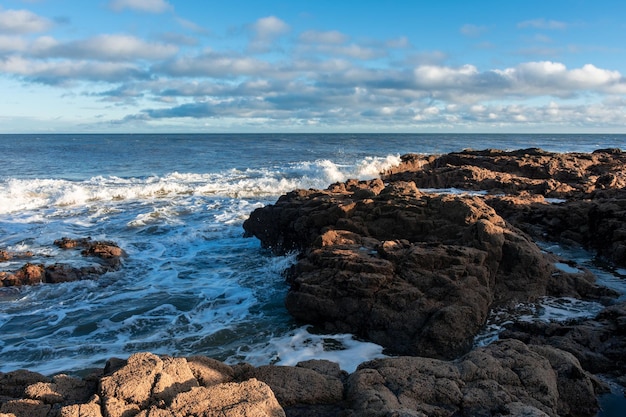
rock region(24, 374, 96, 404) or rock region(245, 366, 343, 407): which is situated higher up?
rock region(24, 374, 96, 404)

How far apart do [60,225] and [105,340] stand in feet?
39.1

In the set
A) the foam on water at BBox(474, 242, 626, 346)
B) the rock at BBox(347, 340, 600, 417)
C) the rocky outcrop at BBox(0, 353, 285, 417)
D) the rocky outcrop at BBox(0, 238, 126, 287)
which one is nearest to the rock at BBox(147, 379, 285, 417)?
the rocky outcrop at BBox(0, 353, 285, 417)

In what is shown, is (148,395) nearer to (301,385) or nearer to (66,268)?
(301,385)

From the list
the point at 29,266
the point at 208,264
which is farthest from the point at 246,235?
the point at 29,266

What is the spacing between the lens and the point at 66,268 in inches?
483

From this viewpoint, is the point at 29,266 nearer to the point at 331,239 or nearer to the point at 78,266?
the point at 78,266

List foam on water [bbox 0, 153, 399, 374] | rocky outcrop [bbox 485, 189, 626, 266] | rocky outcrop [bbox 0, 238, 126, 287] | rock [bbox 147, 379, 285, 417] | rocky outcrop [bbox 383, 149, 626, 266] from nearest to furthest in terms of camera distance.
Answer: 1. rock [bbox 147, 379, 285, 417]
2. foam on water [bbox 0, 153, 399, 374]
3. rocky outcrop [bbox 0, 238, 126, 287]
4. rocky outcrop [bbox 485, 189, 626, 266]
5. rocky outcrop [bbox 383, 149, 626, 266]

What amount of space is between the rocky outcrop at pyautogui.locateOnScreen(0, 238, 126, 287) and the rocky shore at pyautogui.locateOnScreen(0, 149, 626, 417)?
15.5ft

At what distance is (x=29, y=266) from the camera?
12.0 m

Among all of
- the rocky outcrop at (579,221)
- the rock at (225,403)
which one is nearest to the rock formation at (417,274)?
the rocky outcrop at (579,221)

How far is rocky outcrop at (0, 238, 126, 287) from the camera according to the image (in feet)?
38.4

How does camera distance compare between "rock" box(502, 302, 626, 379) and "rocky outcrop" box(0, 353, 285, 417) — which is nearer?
"rocky outcrop" box(0, 353, 285, 417)

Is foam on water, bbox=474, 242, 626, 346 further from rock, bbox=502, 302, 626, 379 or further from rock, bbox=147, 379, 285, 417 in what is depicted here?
rock, bbox=147, 379, 285, 417

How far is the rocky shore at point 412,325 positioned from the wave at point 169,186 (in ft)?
40.9
